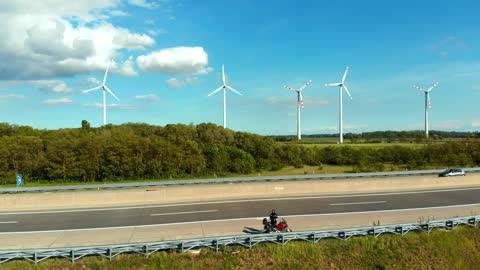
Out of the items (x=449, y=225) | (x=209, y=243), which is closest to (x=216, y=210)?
(x=209, y=243)

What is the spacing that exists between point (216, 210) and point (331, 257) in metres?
9.85

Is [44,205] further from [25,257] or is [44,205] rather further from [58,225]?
[25,257]

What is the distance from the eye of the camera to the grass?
16.0 meters

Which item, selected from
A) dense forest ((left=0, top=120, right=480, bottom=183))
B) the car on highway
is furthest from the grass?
dense forest ((left=0, top=120, right=480, bottom=183))

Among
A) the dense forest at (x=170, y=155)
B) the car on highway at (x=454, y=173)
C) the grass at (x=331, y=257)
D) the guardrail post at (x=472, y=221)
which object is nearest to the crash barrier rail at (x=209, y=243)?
the grass at (x=331, y=257)

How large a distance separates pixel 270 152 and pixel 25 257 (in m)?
55.2

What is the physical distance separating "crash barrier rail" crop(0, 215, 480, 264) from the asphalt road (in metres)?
5.22

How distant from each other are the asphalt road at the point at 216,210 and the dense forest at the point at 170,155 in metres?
25.4

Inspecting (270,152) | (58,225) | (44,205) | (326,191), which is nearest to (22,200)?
(44,205)

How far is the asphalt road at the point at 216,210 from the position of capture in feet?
73.5

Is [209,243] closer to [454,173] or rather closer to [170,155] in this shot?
[454,173]

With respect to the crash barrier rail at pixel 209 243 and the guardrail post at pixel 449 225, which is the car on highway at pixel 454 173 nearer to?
the guardrail post at pixel 449 225

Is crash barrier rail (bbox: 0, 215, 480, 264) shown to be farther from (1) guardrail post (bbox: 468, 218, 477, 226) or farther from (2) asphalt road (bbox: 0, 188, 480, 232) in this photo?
(2) asphalt road (bbox: 0, 188, 480, 232)

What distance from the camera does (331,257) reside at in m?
17.3
